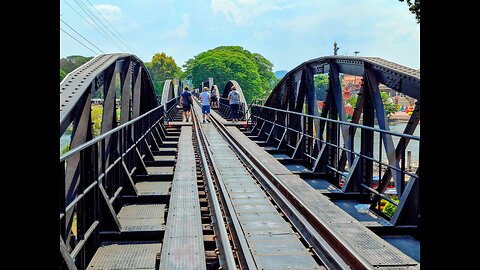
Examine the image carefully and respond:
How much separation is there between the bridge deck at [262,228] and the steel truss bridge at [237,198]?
2 centimetres

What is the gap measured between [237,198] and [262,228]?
5.63ft

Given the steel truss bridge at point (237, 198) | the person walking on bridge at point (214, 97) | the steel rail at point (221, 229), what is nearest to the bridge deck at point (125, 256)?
the steel truss bridge at point (237, 198)

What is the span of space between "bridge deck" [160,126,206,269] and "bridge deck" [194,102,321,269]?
607 millimetres

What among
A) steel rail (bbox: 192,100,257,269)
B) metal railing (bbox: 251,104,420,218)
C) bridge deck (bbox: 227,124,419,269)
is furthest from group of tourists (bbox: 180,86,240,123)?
bridge deck (bbox: 227,124,419,269)

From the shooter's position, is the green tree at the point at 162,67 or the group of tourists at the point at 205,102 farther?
the green tree at the point at 162,67

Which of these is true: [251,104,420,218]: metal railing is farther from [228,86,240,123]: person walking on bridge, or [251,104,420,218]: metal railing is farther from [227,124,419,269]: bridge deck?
[228,86,240,123]: person walking on bridge

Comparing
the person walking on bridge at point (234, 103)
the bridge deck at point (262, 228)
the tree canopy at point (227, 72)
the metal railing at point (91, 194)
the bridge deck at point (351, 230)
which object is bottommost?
the bridge deck at point (262, 228)

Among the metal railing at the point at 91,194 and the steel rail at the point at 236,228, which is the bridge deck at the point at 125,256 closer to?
the metal railing at the point at 91,194

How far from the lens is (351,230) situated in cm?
577

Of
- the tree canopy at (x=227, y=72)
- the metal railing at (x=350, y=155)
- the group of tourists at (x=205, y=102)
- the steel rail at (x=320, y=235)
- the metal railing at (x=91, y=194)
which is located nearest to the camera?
the metal railing at (x=91, y=194)

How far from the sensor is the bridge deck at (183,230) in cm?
491

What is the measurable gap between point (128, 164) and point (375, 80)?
15.3 feet

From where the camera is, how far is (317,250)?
18.0ft

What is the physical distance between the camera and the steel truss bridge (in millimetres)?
5121
